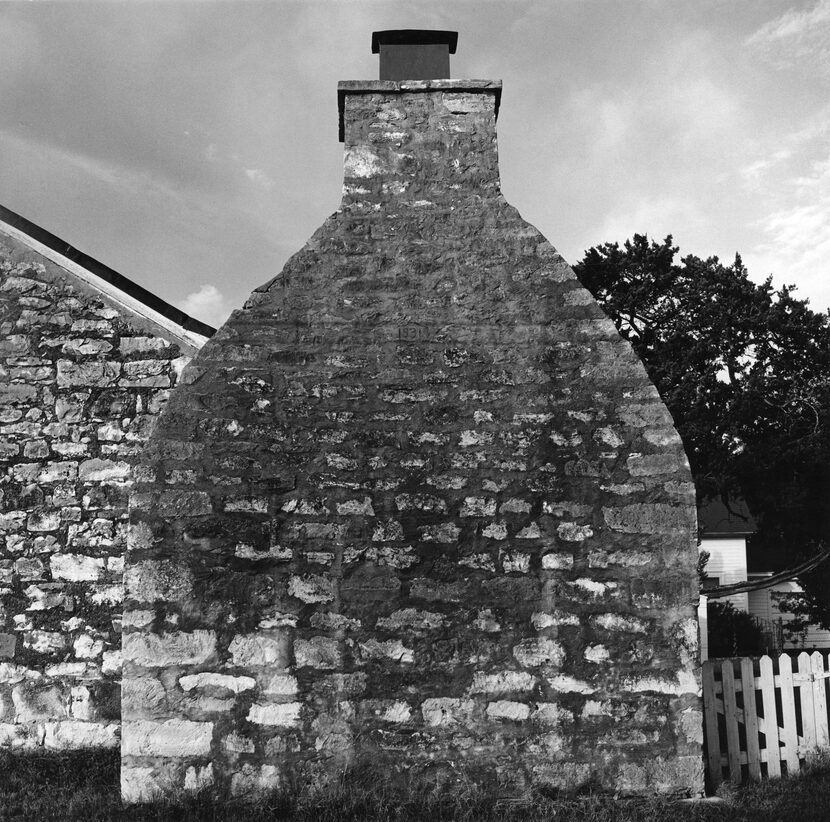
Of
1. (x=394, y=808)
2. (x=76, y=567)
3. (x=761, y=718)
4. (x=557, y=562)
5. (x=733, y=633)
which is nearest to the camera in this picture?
(x=394, y=808)

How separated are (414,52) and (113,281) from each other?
3.08 meters

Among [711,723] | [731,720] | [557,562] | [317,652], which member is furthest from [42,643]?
[731,720]

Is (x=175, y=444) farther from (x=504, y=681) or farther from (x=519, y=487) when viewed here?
(x=504, y=681)

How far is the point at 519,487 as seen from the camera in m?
4.98

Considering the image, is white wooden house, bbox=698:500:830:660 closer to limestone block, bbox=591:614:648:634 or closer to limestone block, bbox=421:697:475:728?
limestone block, bbox=591:614:648:634

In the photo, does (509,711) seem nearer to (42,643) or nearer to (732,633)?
(42,643)

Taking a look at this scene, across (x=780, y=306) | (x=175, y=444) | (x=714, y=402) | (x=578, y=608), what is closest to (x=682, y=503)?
(x=578, y=608)

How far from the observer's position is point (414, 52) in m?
6.40

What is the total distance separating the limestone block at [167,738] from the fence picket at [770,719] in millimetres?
3910

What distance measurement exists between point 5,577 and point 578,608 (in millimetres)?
4329

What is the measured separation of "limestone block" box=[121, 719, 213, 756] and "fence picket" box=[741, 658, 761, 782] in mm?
3723

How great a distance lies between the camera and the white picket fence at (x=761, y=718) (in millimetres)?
5602

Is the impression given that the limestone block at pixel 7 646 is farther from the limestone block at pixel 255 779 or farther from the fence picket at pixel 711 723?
the fence picket at pixel 711 723

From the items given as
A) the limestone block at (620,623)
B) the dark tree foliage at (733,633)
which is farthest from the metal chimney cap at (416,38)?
the dark tree foliage at (733,633)
